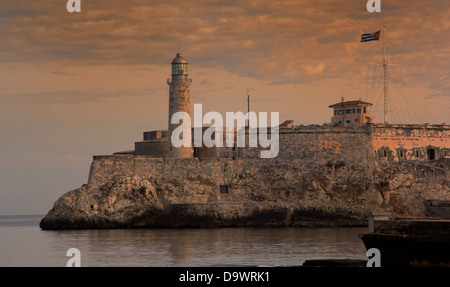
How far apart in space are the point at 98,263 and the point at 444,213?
2759cm

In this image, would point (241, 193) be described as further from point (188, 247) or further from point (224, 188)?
point (188, 247)

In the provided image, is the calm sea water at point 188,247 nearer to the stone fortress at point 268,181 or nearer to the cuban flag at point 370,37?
the stone fortress at point 268,181

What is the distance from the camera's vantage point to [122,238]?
135 ft

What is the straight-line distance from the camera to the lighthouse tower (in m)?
52.1

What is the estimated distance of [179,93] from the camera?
52094 millimetres

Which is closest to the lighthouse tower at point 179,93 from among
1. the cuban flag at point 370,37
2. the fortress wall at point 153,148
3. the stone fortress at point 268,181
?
the stone fortress at point 268,181

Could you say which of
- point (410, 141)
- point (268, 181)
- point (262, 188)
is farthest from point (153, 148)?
point (410, 141)

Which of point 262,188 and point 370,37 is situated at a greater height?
point 370,37

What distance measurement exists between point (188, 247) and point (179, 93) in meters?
18.4

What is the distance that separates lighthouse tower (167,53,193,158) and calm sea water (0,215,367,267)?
718 cm

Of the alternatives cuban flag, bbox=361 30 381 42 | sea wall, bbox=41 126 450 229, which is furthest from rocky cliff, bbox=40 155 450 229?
cuban flag, bbox=361 30 381 42

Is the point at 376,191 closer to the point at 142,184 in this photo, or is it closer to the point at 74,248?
the point at 142,184
